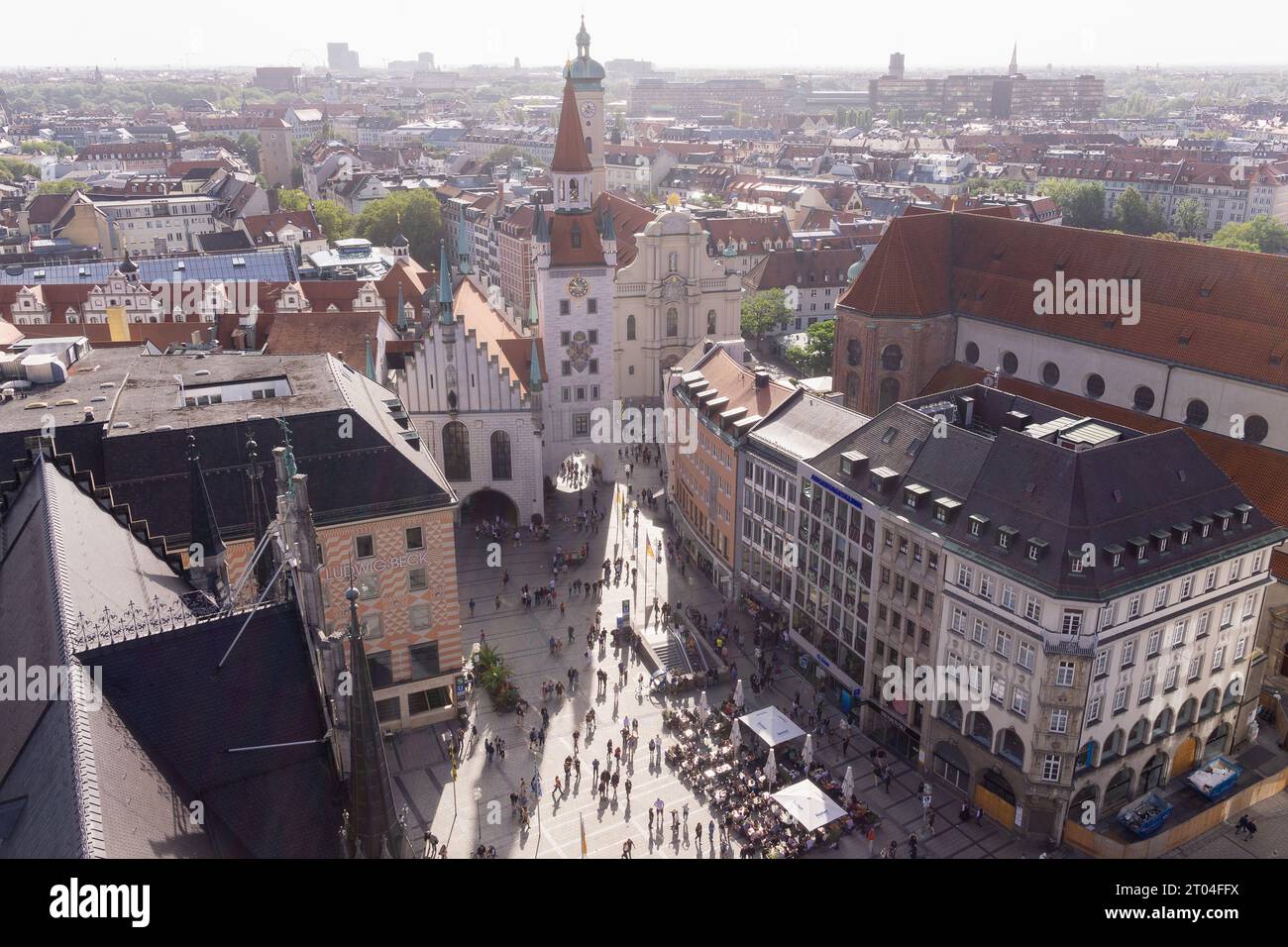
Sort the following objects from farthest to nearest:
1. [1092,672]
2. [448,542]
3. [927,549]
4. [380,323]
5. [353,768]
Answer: [380,323]
[448,542]
[927,549]
[1092,672]
[353,768]

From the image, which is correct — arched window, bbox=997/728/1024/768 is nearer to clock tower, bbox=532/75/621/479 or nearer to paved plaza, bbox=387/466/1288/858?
paved plaza, bbox=387/466/1288/858

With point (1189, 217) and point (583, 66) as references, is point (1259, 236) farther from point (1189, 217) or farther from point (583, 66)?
point (583, 66)

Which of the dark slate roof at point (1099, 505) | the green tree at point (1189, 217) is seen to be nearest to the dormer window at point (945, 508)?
the dark slate roof at point (1099, 505)

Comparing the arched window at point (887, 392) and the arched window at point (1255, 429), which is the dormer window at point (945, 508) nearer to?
the arched window at point (1255, 429)
